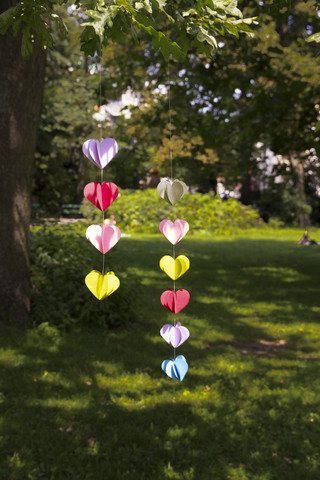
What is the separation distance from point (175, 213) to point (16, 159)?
645 inches

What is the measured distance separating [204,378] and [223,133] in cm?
652

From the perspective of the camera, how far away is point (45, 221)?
352 inches

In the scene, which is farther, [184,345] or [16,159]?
[184,345]

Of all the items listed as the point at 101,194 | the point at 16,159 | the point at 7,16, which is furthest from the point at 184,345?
the point at 101,194

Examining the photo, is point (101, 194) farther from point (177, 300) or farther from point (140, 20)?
point (140, 20)

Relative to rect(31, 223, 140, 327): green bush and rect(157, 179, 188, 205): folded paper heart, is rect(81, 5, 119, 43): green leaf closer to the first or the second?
rect(157, 179, 188, 205): folded paper heart

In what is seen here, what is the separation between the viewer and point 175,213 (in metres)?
22.9

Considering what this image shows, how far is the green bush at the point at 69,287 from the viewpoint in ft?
24.3

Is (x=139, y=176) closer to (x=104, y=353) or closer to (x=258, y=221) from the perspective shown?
(x=258, y=221)

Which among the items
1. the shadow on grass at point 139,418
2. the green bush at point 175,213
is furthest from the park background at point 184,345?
the green bush at point 175,213

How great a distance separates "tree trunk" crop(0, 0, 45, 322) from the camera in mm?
6574

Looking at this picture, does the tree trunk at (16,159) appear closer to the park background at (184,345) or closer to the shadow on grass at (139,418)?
the park background at (184,345)

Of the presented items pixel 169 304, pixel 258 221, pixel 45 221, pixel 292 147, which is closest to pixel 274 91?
pixel 292 147

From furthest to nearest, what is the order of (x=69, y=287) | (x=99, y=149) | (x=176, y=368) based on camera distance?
(x=69, y=287)
(x=176, y=368)
(x=99, y=149)
